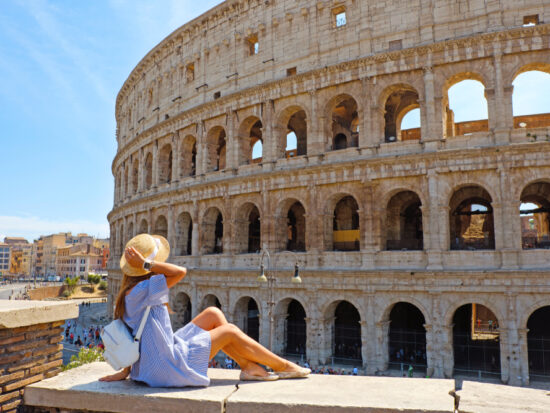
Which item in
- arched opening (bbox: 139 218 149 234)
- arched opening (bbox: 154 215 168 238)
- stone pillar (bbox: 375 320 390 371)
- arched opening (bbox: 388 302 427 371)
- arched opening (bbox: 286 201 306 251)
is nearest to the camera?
stone pillar (bbox: 375 320 390 371)

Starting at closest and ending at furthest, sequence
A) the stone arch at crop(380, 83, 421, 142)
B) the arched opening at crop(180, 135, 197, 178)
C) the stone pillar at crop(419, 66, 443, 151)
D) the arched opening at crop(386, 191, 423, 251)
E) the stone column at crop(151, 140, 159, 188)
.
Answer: the stone pillar at crop(419, 66, 443, 151) → the arched opening at crop(386, 191, 423, 251) → the stone arch at crop(380, 83, 421, 142) → the arched opening at crop(180, 135, 197, 178) → the stone column at crop(151, 140, 159, 188)

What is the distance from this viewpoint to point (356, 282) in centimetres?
1891

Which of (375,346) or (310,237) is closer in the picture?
(375,346)

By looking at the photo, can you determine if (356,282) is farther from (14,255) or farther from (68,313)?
(14,255)

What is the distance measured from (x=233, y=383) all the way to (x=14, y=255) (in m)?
147

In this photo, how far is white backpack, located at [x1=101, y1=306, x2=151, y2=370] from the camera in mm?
3930

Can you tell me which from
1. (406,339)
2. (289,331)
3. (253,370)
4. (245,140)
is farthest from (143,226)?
(253,370)

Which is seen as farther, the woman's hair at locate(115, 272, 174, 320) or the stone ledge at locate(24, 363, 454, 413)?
the woman's hair at locate(115, 272, 174, 320)

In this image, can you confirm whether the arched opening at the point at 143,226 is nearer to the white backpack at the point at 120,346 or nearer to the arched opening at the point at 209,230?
the arched opening at the point at 209,230

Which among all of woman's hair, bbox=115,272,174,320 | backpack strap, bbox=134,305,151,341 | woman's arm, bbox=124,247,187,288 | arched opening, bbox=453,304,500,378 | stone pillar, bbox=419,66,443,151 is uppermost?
stone pillar, bbox=419,66,443,151

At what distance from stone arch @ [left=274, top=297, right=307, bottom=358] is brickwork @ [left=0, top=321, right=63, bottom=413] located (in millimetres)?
16343

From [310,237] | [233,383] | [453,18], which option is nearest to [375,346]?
[310,237]

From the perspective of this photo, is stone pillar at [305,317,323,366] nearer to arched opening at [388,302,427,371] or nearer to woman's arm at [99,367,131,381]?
arched opening at [388,302,427,371]

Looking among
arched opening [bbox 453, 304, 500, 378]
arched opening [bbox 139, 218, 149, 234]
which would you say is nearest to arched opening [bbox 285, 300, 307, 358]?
arched opening [bbox 453, 304, 500, 378]
